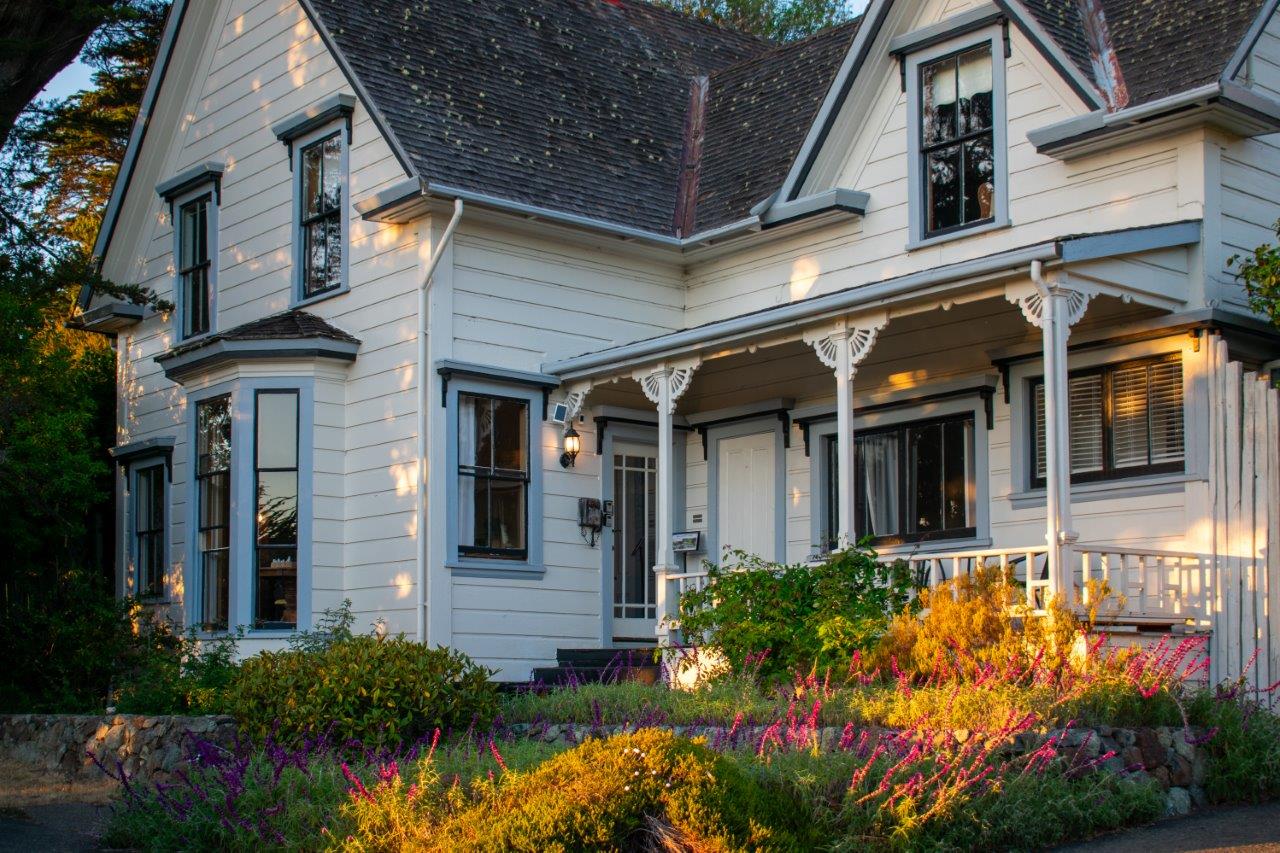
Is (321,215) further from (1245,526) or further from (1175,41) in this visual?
(1245,526)

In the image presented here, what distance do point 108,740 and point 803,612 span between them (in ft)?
18.9

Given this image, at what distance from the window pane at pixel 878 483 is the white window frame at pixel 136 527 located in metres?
7.48

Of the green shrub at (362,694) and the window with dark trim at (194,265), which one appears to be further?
the window with dark trim at (194,265)

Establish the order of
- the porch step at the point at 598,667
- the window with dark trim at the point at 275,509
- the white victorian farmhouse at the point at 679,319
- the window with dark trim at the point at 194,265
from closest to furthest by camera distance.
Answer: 1. the white victorian farmhouse at the point at 679,319
2. the porch step at the point at 598,667
3. the window with dark trim at the point at 275,509
4. the window with dark trim at the point at 194,265

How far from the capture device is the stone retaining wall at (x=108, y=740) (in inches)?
471

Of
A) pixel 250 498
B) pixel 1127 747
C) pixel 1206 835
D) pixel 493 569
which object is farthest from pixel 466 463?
pixel 1206 835

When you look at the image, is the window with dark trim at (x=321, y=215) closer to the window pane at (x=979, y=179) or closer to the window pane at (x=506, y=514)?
the window pane at (x=506, y=514)

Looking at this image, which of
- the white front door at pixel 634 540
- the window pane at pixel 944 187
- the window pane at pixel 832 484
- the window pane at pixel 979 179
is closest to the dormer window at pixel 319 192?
the white front door at pixel 634 540

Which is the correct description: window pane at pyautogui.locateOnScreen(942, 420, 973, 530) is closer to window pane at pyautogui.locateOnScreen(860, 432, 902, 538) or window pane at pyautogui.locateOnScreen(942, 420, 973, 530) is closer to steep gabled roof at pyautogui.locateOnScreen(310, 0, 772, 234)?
window pane at pyautogui.locateOnScreen(860, 432, 902, 538)

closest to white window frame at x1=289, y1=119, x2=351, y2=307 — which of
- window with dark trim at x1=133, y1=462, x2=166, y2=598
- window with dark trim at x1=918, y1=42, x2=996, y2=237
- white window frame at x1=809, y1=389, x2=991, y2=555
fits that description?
window with dark trim at x1=133, y1=462, x2=166, y2=598

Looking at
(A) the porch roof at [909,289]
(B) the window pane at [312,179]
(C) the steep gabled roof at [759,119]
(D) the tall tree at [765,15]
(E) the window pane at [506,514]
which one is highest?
(D) the tall tree at [765,15]

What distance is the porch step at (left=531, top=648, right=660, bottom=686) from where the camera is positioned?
13.9m

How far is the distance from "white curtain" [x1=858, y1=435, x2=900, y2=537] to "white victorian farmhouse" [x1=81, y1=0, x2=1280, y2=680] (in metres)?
0.03

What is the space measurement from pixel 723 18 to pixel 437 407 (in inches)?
814
